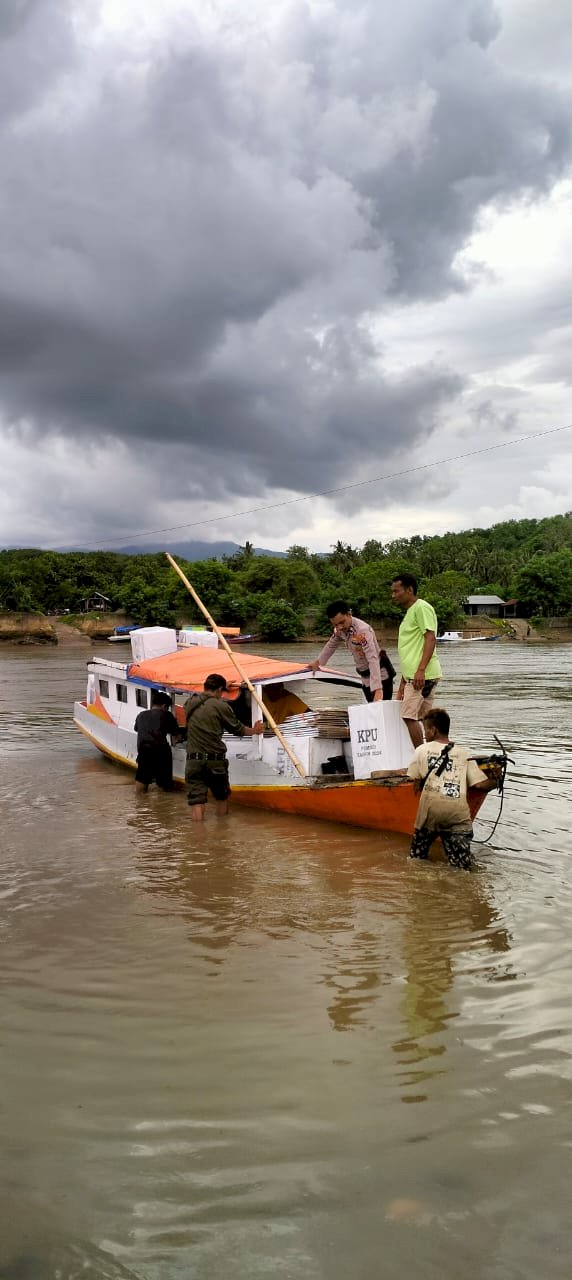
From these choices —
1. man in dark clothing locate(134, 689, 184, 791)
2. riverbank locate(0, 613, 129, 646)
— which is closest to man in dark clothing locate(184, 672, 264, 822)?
man in dark clothing locate(134, 689, 184, 791)

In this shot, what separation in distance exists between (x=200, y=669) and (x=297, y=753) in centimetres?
230

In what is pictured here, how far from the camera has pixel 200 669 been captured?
12.8m

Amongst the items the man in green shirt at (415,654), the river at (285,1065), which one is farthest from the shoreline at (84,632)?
the river at (285,1065)

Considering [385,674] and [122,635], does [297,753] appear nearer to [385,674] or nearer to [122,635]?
[385,674]

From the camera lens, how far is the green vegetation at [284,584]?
7944 centimetres

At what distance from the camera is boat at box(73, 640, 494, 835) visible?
9797 millimetres

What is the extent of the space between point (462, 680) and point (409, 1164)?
3453 centimetres

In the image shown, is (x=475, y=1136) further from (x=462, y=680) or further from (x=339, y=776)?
(x=462, y=680)

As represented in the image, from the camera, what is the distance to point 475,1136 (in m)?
3.82

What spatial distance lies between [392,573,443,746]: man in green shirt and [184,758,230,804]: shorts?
8.58ft

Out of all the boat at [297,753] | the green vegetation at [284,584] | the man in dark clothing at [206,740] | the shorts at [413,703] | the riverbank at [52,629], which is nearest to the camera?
the shorts at [413,703]

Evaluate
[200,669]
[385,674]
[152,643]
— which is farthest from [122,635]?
[385,674]

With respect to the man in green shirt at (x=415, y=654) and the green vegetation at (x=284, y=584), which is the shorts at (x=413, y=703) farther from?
the green vegetation at (x=284, y=584)

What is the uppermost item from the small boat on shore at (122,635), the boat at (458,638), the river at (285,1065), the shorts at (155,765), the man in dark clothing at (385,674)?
the small boat on shore at (122,635)
